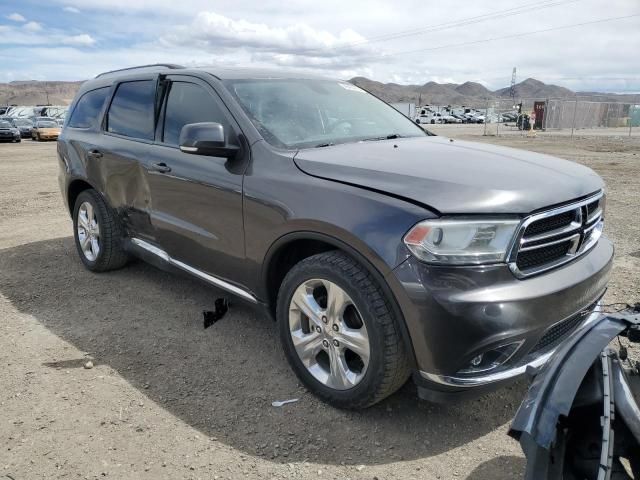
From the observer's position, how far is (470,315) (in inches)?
89.7

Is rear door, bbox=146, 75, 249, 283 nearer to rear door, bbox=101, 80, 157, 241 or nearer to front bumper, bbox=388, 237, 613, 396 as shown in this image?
rear door, bbox=101, 80, 157, 241

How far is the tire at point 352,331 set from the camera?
2508mm

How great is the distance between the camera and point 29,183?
11812 millimetres

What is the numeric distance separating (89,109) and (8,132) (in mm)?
26217

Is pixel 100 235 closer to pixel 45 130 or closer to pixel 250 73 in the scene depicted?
pixel 250 73

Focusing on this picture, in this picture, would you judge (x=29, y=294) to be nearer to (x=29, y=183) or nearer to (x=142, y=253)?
(x=142, y=253)

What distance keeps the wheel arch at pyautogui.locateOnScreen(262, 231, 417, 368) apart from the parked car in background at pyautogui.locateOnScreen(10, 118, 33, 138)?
107 feet

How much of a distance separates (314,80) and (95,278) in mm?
2763

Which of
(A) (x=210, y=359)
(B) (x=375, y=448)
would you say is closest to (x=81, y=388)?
(A) (x=210, y=359)

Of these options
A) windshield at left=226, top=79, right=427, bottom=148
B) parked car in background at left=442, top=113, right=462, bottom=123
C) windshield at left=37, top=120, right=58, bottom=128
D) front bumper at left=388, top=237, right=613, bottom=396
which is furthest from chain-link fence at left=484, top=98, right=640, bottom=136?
front bumper at left=388, top=237, right=613, bottom=396

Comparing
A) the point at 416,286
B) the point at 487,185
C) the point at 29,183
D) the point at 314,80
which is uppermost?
the point at 314,80

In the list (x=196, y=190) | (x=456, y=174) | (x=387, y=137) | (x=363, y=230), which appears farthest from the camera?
(x=387, y=137)

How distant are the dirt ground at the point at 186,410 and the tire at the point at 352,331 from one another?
17cm

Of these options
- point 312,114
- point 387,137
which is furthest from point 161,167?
point 387,137
